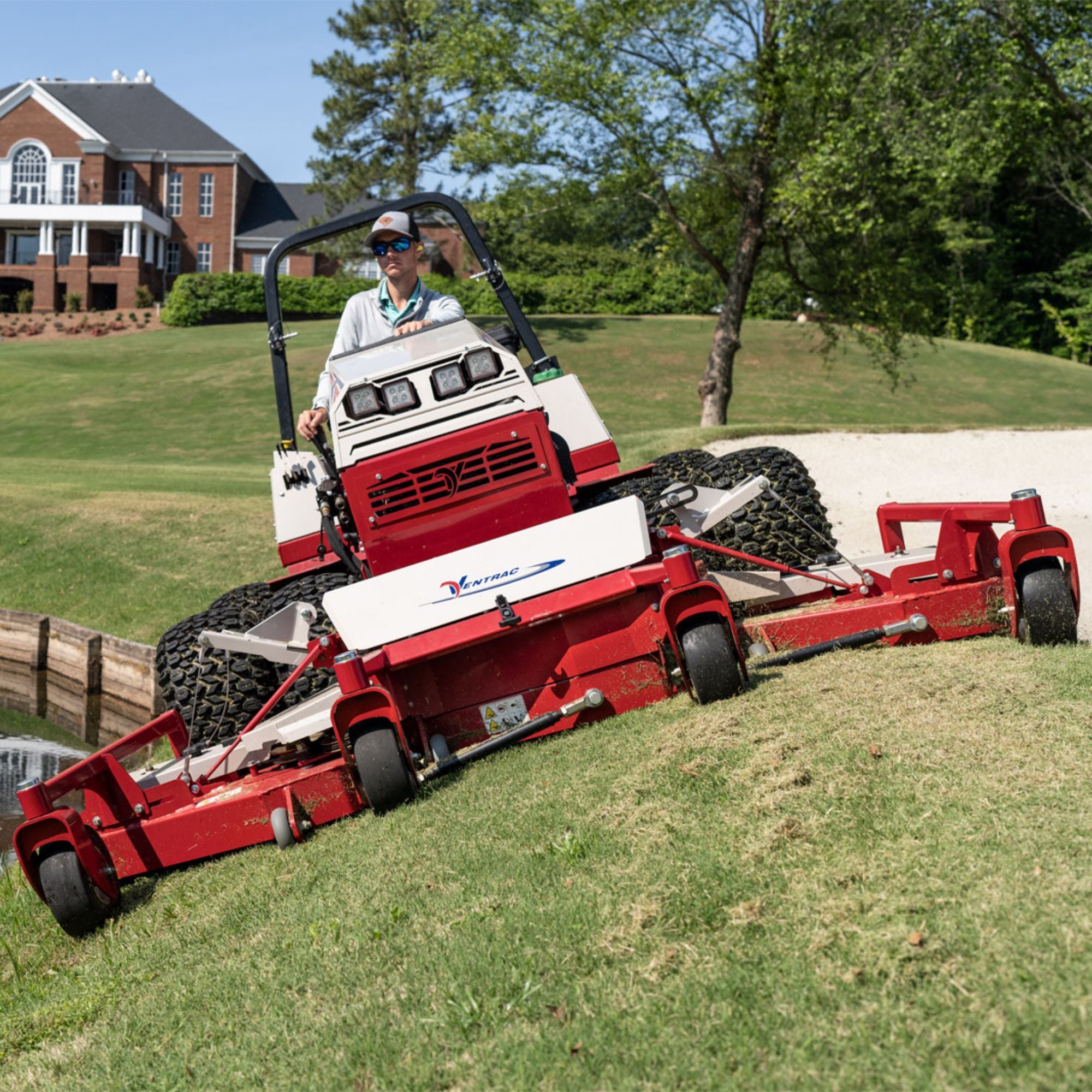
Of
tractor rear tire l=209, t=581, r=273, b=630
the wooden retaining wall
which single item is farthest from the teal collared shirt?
the wooden retaining wall

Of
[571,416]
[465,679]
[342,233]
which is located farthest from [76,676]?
[465,679]

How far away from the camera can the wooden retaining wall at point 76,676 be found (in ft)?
35.8

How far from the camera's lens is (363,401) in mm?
5582

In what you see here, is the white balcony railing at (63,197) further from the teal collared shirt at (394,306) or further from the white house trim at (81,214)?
the teal collared shirt at (394,306)

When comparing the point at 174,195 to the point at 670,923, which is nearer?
the point at 670,923

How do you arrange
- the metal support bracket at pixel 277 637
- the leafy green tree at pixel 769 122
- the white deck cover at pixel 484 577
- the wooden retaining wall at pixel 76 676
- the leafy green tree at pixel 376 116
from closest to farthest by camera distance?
the white deck cover at pixel 484 577, the metal support bracket at pixel 277 637, the wooden retaining wall at pixel 76 676, the leafy green tree at pixel 769 122, the leafy green tree at pixel 376 116

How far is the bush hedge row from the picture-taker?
48.2 meters

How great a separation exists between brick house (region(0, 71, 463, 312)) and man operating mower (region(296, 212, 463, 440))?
49458mm

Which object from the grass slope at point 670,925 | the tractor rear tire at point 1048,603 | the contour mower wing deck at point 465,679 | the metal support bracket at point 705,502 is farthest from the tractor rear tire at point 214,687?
the tractor rear tire at point 1048,603

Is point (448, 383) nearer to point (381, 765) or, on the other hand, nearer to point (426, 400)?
point (426, 400)

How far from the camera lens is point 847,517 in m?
13.8

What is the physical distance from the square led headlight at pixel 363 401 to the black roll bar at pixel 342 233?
3.59 ft

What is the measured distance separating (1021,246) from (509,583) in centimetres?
5411

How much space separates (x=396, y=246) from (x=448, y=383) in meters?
0.95
